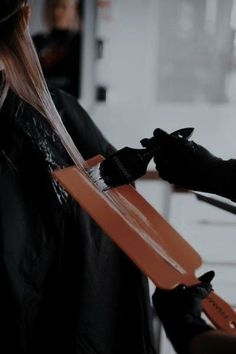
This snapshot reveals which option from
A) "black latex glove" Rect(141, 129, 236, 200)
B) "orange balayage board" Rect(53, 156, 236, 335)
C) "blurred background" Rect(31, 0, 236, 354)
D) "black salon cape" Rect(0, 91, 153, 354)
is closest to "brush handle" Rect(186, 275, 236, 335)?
"orange balayage board" Rect(53, 156, 236, 335)

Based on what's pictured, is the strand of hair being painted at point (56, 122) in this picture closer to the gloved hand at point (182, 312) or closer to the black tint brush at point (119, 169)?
the black tint brush at point (119, 169)

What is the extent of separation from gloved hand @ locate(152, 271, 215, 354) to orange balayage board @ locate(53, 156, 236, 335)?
0.02m

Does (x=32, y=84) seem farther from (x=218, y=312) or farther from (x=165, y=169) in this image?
(x=218, y=312)

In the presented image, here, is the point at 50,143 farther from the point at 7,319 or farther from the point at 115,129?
the point at 115,129

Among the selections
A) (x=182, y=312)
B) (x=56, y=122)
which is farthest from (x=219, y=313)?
(x=56, y=122)

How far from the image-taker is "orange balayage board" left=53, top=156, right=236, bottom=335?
72cm

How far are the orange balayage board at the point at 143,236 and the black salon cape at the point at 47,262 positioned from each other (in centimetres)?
15

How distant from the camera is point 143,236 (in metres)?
0.78

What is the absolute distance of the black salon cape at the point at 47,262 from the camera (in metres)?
0.89

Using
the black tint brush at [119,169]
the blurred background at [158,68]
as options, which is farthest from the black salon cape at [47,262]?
the blurred background at [158,68]

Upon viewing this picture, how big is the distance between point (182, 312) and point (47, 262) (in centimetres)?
36

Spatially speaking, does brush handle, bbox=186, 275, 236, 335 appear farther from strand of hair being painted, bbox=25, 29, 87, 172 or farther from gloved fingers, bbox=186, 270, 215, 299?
strand of hair being painted, bbox=25, 29, 87, 172

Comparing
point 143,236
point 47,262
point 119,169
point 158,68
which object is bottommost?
point 47,262

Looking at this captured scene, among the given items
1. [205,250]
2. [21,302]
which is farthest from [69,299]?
[205,250]
